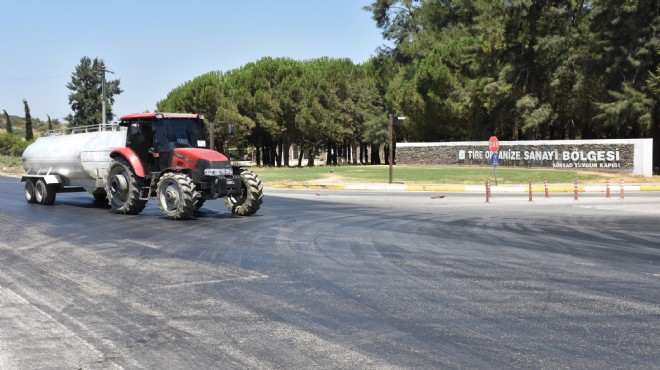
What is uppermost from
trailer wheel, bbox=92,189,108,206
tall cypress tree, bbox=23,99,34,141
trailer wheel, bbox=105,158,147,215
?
tall cypress tree, bbox=23,99,34,141

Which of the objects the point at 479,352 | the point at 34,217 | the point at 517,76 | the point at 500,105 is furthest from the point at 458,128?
the point at 479,352

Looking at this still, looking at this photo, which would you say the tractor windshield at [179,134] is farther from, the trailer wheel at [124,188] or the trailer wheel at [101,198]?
the trailer wheel at [101,198]

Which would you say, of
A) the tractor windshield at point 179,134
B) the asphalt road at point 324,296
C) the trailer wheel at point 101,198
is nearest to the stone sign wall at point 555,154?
the asphalt road at point 324,296

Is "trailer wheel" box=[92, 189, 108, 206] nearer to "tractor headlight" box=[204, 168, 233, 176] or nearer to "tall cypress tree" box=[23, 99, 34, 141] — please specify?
"tractor headlight" box=[204, 168, 233, 176]

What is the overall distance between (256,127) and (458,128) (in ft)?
87.4

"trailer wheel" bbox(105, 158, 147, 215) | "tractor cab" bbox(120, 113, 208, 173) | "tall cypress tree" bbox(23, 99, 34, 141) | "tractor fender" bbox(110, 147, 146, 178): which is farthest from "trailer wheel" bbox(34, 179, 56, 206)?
"tall cypress tree" bbox(23, 99, 34, 141)

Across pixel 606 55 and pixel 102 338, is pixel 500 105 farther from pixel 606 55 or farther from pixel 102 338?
pixel 102 338

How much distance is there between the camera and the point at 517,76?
50500mm

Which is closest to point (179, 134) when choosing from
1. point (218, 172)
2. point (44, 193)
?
point (218, 172)

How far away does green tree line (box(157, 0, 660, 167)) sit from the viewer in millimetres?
43875

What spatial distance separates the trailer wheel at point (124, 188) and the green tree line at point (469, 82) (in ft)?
111

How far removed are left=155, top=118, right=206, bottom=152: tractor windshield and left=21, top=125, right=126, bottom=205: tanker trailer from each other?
6.79ft

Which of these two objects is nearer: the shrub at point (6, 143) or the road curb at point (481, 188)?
the road curb at point (481, 188)

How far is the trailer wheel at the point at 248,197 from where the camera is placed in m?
16.6
